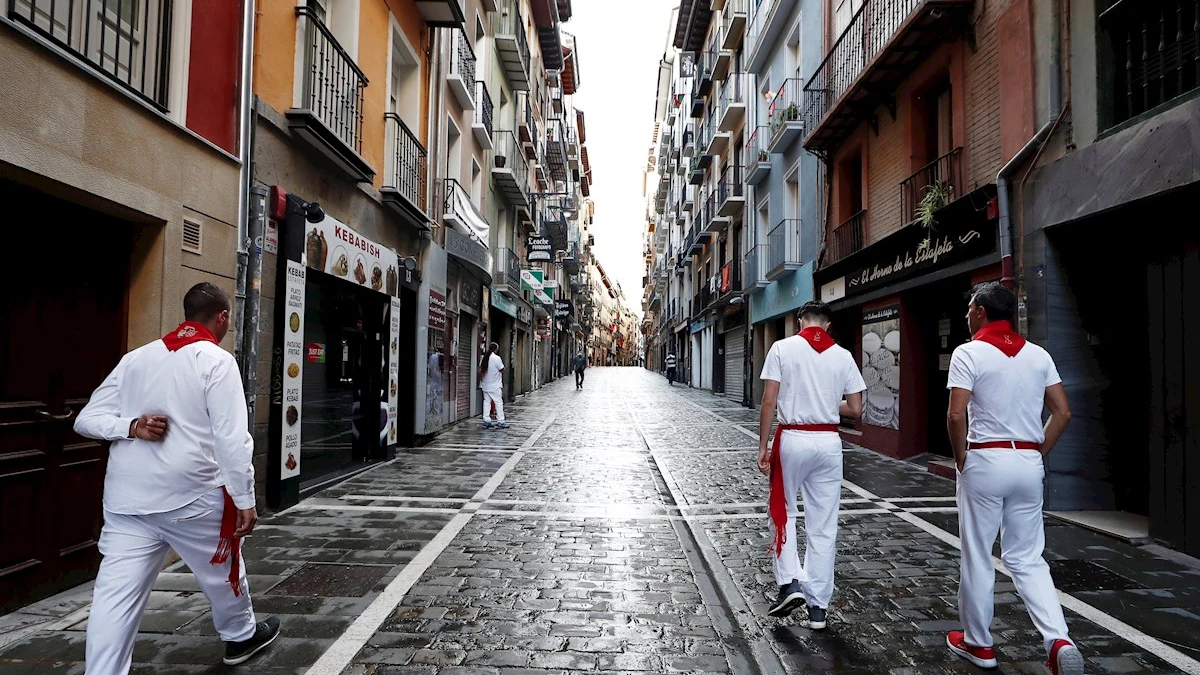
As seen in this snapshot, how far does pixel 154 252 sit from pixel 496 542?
3.47 metres

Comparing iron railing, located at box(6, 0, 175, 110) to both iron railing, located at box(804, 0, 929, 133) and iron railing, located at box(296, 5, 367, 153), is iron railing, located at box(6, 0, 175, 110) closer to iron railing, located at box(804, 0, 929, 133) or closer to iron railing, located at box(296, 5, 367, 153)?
iron railing, located at box(296, 5, 367, 153)

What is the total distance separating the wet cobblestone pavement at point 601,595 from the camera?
139 inches

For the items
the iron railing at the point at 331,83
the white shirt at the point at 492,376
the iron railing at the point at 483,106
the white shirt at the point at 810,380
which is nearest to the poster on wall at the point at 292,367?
the iron railing at the point at 331,83

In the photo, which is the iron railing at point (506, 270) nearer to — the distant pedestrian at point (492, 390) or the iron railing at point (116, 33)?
the distant pedestrian at point (492, 390)

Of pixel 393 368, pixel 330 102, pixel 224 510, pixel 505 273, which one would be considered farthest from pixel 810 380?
pixel 505 273

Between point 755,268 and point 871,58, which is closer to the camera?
point 871,58

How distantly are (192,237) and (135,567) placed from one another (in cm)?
346

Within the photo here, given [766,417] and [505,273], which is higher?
[505,273]

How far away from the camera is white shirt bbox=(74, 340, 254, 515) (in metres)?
3.02

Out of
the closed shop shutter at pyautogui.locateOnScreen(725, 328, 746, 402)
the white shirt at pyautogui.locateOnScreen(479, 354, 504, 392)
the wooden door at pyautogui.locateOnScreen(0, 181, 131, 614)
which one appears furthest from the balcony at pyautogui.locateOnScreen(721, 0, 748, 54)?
the wooden door at pyautogui.locateOnScreen(0, 181, 131, 614)

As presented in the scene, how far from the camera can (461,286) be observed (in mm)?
15578

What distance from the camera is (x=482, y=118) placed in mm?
17469

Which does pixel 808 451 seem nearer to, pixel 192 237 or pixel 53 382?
pixel 53 382

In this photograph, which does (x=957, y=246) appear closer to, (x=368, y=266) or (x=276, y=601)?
(x=368, y=266)
